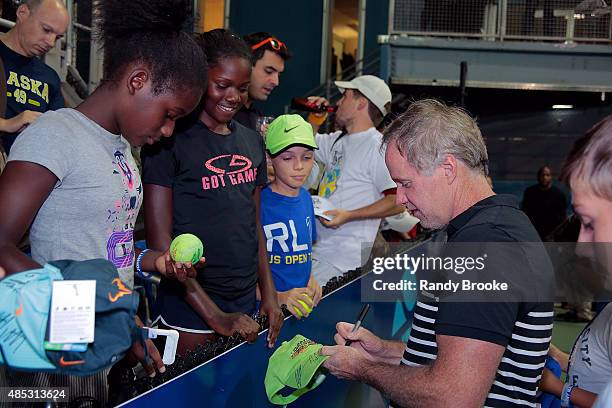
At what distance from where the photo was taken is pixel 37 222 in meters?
1.73

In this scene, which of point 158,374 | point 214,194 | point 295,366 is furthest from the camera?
point 214,194

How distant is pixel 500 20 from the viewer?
8930mm

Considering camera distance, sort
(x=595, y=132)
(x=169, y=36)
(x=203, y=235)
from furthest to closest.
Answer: (x=203, y=235) < (x=169, y=36) < (x=595, y=132)

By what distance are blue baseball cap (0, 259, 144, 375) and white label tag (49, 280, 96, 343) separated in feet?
0.07

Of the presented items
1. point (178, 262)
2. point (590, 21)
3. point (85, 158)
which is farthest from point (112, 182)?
point (590, 21)

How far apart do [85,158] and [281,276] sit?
4.86 feet

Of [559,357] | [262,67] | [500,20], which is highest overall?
[500,20]

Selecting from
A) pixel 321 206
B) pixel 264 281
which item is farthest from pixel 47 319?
pixel 321 206

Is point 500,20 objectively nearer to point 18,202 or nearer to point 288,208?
point 288,208

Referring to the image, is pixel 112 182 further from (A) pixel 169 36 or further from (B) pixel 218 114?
(B) pixel 218 114

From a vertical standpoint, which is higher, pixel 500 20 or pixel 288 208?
pixel 500 20

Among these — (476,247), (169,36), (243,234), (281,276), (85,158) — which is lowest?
(281,276)

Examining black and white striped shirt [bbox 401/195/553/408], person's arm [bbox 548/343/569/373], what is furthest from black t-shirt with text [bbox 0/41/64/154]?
person's arm [bbox 548/343/569/373]

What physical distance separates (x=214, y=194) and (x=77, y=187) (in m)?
0.72
